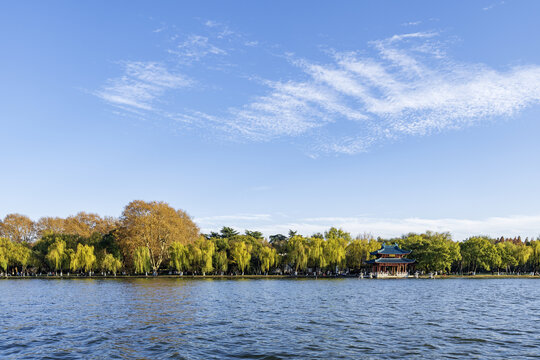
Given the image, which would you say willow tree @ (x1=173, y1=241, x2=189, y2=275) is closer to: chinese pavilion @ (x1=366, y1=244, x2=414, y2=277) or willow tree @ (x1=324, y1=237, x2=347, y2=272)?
willow tree @ (x1=324, y1=237, x2=347, y2=272)

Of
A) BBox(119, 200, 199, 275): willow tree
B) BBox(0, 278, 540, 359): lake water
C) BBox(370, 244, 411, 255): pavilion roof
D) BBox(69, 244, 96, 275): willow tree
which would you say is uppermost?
BBox(119, 200, 199, 275): willow tree

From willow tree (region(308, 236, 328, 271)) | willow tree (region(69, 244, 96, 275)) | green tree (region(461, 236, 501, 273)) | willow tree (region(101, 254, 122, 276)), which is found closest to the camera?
willow tree (region(101, 254, 122, 276))

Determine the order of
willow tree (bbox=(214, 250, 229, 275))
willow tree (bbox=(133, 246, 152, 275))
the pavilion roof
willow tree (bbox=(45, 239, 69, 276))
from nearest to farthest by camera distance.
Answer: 1. willow tree (bbox=(133, 246, 152, 275))
2. willow tree (bbox=(45, 239, 69, 276))
3. willow tree (bbox=(214, 250, 229, 275))
4. the pavilion roof

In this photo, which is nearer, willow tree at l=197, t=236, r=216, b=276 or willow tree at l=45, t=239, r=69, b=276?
willow tree at l=197, t=236, r=216, b=276

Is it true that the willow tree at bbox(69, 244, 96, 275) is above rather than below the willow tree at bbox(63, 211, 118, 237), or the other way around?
below

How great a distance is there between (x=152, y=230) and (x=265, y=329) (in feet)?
190

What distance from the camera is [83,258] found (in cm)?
7438

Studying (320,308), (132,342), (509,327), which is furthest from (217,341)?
(509,327)

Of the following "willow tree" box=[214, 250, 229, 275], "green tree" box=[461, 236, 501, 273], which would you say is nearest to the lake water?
"willow tree" box=[214, 250, 229, 275]

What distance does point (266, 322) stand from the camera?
25.5 metres

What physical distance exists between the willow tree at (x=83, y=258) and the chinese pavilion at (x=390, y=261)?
189ft

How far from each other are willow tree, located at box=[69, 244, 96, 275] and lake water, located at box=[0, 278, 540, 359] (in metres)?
38.8

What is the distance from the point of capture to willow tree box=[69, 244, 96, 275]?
74000mm

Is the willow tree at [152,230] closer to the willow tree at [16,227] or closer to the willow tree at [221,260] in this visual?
the willow tree at [221,260]
